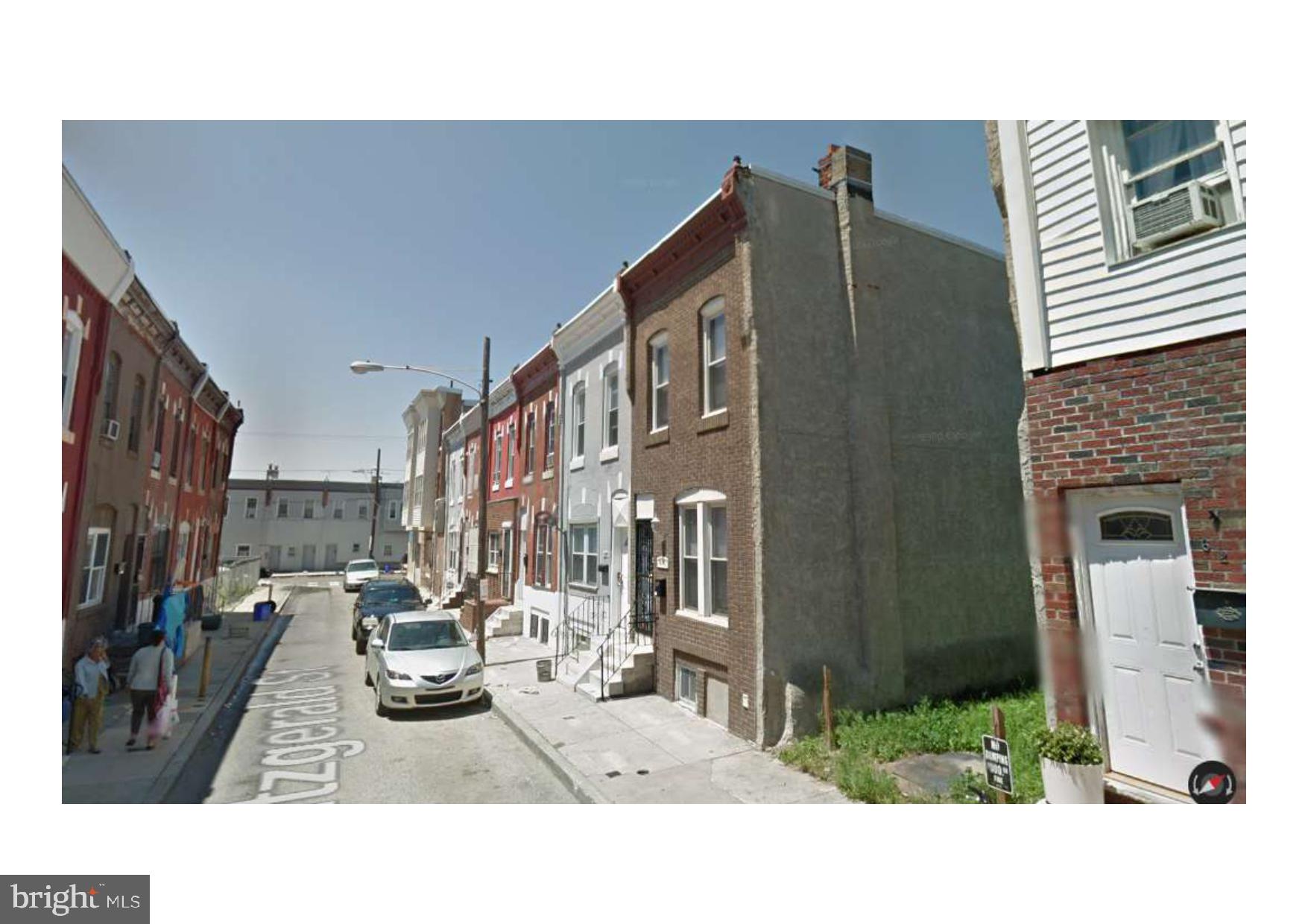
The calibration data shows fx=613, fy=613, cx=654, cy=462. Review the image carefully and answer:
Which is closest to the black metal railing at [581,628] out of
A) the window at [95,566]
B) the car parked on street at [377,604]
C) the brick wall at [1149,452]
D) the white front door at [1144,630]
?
the car parked on street at [377,604]

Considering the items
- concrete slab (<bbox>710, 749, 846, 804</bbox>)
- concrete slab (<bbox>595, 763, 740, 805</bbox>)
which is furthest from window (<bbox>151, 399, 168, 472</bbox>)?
concrete slab (<bbox>710, 749, 846, 804</bbox>)

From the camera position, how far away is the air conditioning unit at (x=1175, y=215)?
4461 millimetres

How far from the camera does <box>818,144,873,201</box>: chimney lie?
9602 mm

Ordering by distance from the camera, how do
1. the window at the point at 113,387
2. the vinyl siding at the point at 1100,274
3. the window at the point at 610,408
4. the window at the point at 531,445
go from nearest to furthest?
1. the vinyl siding at the point at 1100,274
2. the window at the point at 113,387
3. the window at the point at 610,408
4. the window at the point at 531,445

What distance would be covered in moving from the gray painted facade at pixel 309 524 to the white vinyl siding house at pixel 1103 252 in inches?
1605

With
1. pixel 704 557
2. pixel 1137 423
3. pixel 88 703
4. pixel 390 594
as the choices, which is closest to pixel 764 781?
pixel 704 557

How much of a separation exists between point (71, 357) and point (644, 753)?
8710 mm

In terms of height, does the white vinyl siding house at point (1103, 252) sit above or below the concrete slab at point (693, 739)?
above

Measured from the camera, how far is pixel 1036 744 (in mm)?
4828

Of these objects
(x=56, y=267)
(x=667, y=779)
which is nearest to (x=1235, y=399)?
(x=667, y=779)

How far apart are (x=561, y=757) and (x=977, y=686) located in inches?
267

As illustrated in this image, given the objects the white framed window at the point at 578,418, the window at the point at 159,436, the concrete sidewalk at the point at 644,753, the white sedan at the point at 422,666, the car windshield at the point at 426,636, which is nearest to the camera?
the concrete sidewalk at the point at 644,753

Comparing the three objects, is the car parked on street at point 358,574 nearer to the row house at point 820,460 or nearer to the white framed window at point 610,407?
the white framed window at point 610,407

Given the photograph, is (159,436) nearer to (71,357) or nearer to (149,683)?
(71,357)
